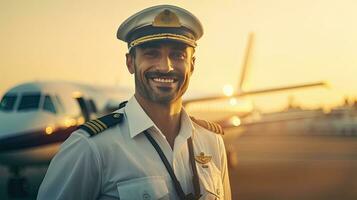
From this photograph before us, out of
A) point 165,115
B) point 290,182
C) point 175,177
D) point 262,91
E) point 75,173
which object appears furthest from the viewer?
point 262,91

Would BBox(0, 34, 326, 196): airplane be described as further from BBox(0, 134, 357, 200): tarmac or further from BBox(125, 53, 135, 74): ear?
BBox(125, 53, 135, 74): ear

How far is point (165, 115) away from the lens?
191cm

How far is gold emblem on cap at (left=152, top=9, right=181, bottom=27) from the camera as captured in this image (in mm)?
1921

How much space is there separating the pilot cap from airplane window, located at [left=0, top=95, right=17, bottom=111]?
880 centimetres

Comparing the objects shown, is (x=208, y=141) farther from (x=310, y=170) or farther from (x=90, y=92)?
(x=310, y=170)

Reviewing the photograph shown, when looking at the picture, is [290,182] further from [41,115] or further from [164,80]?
[164,80]

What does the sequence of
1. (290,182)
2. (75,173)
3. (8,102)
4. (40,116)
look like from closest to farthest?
1. (75,173)
2. (40,116)
3. (8,102)
4. (290,182)

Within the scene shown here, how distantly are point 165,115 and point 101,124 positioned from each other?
23 centimetres

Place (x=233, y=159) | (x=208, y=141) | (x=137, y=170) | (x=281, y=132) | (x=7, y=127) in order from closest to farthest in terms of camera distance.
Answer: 1. (x=137, y=170)
2. (x=208, y=141)
3. (x=7, y=127)
4. (x=233, y=159)
5. (x=281, y=132)

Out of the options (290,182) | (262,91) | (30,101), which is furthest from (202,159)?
(262,91)

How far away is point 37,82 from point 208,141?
9.46 meters

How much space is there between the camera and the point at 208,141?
84.2 inches

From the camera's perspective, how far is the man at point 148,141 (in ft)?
5.67

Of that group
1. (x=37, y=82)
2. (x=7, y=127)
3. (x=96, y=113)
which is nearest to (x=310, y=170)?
(x=96, y=113)
